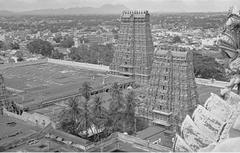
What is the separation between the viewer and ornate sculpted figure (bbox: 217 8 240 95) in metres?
6.71

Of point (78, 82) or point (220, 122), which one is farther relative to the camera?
point (78, 82)

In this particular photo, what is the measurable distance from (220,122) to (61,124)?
69.1ft

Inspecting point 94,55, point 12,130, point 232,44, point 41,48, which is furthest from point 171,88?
point 41,48

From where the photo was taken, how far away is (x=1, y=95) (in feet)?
103

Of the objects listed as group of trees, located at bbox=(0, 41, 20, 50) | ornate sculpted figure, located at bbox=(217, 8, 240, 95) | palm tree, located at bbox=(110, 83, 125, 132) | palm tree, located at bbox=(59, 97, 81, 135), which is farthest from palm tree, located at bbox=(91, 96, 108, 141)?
group of trees, located at bbox=(0, 41, 20, 50)

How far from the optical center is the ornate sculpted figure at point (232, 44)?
671 centimetres

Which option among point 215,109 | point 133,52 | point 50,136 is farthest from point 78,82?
point 215,109

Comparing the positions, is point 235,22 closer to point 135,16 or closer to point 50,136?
point 50,136

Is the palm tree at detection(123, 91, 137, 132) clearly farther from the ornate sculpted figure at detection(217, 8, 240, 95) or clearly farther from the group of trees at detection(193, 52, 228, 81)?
the group of trees at detection(193, 52, 228, 81)

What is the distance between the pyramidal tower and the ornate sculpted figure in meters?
35.7

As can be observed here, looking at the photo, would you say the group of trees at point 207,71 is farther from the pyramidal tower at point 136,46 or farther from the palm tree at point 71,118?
the palm tree at point 71,118

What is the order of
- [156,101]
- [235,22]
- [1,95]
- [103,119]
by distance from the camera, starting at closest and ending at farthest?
[235,22]
[103,119]
[156,101]
[1,95]

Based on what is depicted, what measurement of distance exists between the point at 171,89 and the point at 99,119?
6591 millimetres

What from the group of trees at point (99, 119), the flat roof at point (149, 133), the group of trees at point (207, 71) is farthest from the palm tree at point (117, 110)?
the group of trees at point (207, 71)
